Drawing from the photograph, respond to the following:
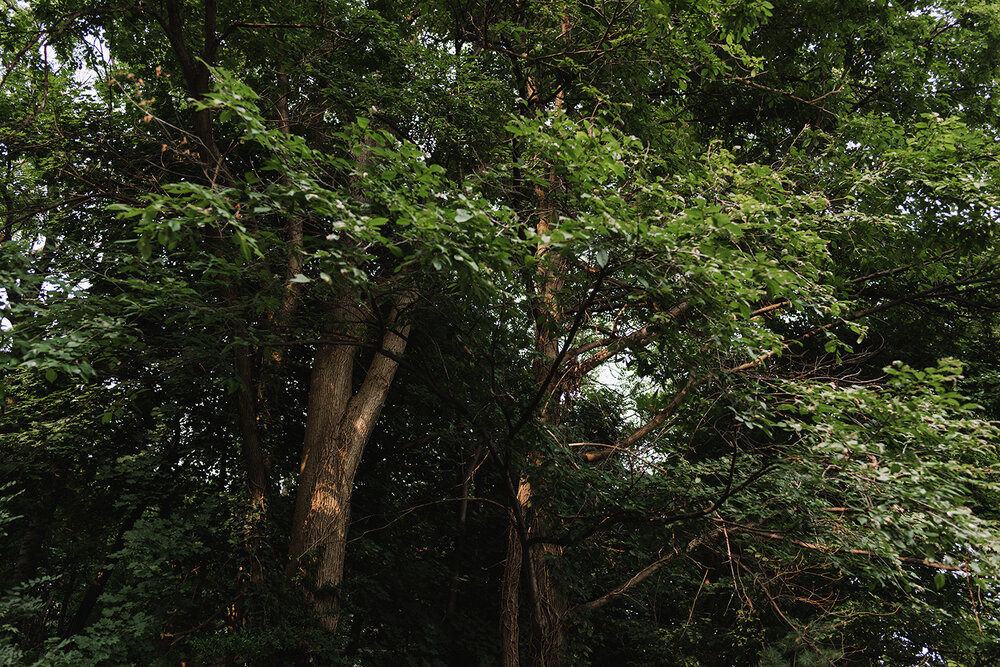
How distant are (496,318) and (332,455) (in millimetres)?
2333

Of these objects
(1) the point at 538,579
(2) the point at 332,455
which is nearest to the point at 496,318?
(2) the point at 332,455

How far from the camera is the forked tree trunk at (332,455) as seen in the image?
18.4 feet

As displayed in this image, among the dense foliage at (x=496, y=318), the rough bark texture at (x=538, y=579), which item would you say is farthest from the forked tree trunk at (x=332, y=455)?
the rough bark texture at (x=538, y=579)

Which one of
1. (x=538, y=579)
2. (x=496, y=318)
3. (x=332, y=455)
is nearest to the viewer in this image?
(x=496, y=318)

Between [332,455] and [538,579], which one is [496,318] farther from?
[538,579]

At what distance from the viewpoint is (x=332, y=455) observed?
20.1 feet

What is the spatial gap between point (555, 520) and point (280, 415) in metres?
3.83

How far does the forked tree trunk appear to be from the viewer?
221 inches

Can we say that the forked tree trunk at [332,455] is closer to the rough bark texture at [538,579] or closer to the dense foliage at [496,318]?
the dense foliage at [496,318]

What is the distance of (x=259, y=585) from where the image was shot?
5656 millimetres

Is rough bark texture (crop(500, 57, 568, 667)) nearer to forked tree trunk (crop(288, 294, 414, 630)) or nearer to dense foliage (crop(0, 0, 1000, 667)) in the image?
dense foliage (crop(0, 0, 1000, 667))

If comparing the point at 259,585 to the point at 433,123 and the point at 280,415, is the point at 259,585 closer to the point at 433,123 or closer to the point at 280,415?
the point at 280,415

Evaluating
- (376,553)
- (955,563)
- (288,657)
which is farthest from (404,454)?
(955,563)

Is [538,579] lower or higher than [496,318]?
lower
